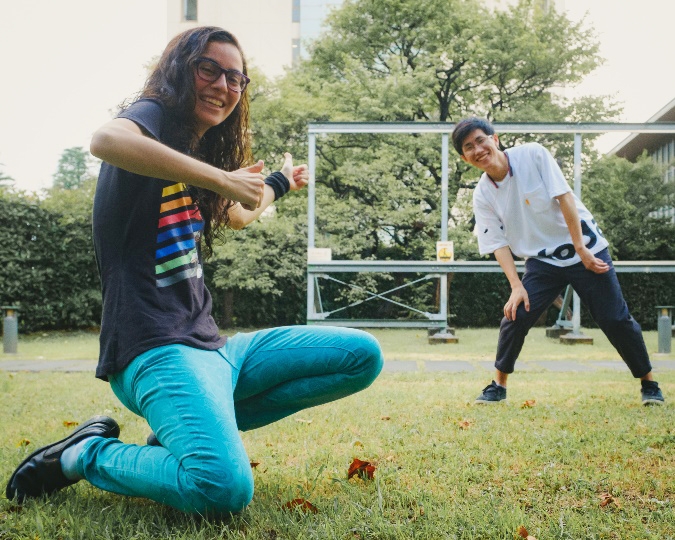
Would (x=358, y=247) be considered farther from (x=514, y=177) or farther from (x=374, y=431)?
(x=374, y=431)

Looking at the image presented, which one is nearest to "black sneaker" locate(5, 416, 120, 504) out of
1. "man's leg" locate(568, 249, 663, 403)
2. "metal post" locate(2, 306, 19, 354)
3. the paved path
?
"man's leg" locate(568, 249, 663, 403)

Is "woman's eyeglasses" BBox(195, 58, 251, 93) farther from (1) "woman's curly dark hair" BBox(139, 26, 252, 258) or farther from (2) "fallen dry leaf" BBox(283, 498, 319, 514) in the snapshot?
(2) "fallen dry leaf" BBox(283, 498, 319, 514)

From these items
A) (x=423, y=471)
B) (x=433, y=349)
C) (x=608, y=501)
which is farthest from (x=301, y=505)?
(x=433, y=349)

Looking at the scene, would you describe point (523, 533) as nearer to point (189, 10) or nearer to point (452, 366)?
point (452, 366)

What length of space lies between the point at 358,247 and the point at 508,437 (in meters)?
9.74

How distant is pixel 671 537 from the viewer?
64.0 inches

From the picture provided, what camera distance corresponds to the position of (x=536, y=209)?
3594 mm

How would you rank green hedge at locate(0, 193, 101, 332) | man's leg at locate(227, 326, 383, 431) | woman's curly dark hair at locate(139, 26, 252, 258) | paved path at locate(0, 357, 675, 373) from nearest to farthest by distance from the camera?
1. woman's curly dark hair at locate(139, 26, 252, 258)
2. man's leg at locate(227, 326, 383, 431)
3. paved path at locate(0, 357, 675, 373)
4. green hedge at locate(0, 193, 101, 332)

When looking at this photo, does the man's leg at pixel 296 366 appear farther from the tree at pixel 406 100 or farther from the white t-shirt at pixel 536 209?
the tree at pixel 406 100

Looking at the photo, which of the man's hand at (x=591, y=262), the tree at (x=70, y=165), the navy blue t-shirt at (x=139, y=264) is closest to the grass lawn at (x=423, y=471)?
the navy blue t-shirt at (x=139, y=264)

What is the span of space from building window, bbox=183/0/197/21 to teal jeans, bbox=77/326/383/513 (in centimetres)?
2817

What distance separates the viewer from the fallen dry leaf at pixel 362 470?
2.15m

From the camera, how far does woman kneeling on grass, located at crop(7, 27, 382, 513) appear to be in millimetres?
1691

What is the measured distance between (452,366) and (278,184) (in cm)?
362
